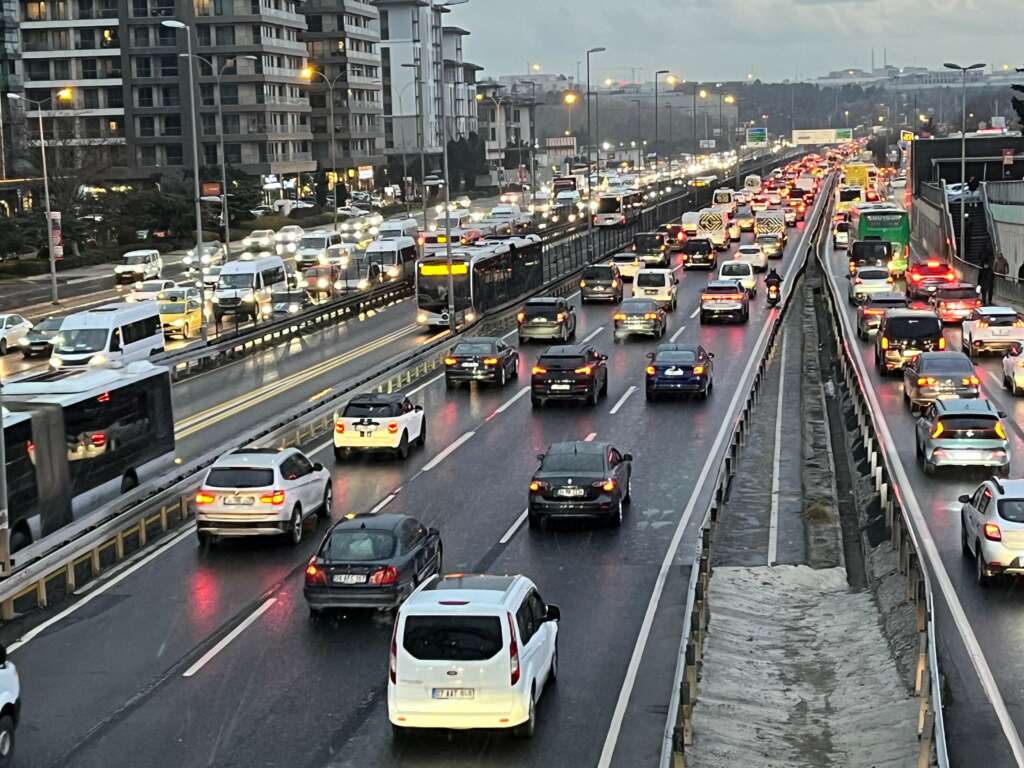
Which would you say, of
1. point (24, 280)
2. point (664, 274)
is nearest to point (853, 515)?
point (664, 274)

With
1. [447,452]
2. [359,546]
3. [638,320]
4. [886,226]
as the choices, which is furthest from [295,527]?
[886,226]

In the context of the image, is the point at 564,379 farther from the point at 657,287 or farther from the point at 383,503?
the point at 657,287

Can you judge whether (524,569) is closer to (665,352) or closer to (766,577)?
(766,577)

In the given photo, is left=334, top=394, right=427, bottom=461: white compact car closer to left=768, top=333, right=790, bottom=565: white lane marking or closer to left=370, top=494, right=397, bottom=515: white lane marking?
left=370, top=494, right=397, bottom=515: white lane marking

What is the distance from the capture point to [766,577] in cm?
2461

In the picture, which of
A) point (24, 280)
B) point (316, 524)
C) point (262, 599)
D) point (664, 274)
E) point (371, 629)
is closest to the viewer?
point (371, 629)

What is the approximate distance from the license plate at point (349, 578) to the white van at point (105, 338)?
26.6 m

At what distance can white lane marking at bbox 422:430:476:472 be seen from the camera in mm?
34531

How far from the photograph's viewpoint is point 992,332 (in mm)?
50531

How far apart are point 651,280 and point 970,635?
45.8m

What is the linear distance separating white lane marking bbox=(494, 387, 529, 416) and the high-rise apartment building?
10881 cm

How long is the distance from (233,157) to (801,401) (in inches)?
3869

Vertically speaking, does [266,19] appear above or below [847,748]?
above

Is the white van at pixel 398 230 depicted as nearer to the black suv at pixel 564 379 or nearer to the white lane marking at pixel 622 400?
the white lane marking at pixel 622 400
